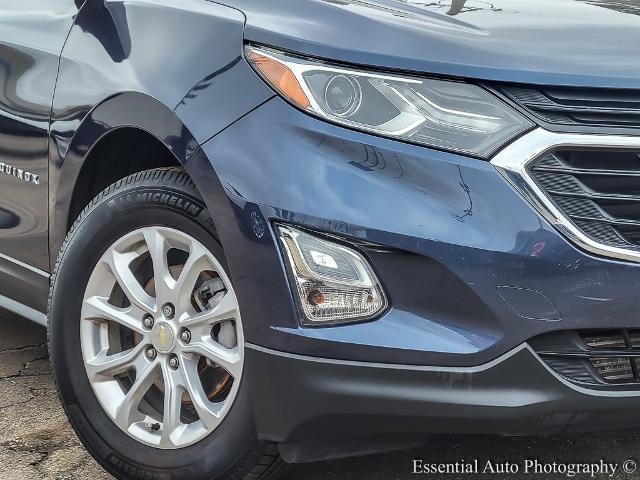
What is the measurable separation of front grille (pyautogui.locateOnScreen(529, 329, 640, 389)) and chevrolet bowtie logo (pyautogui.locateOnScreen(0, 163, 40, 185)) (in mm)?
1545

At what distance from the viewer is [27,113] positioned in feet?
10.3

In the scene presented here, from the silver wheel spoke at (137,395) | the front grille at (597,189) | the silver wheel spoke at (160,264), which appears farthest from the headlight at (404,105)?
the silver wheel spoke at (137,395)

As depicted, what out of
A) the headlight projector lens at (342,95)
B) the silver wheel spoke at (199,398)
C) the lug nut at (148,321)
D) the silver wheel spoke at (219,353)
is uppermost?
the headlight projector lens at (342,95)

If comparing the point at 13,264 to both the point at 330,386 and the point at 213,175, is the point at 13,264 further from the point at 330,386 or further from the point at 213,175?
the point at 330,386

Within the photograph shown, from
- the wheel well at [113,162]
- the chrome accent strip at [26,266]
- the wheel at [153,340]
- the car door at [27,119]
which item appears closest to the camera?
the wheel at [153,340]

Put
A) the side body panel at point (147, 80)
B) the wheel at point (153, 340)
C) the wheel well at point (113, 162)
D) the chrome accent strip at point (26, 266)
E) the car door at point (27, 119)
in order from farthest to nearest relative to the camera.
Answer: the chrome accent strip at point (26, 266) < the car door at point (27, 119) < the wheel well at point (113, 162) < the wheel at point (153, 340) < the side body panel at point (147, 80)

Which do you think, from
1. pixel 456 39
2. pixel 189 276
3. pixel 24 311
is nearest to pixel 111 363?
pixel 189 276

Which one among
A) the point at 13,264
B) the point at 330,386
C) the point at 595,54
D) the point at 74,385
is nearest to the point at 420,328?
the point at 330,386

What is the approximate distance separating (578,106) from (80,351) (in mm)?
1411

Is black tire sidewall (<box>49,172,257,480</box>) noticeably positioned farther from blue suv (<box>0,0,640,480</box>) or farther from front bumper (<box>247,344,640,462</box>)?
front bumper (<box>247,344,640,462</box>)

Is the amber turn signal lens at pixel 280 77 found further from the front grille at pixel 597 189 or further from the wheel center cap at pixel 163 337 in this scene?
the wheel center cap at pixel 163 337

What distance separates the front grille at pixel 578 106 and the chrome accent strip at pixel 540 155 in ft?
0.11

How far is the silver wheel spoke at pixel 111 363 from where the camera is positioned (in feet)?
9.14

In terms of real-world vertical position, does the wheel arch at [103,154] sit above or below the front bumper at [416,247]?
above
